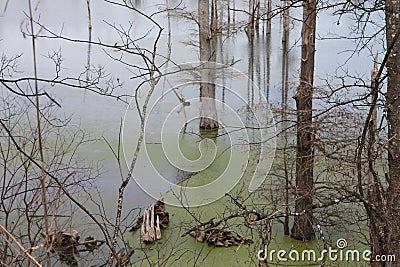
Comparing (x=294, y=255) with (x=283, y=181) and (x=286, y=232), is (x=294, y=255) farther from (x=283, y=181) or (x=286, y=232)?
(x=283, y=181)

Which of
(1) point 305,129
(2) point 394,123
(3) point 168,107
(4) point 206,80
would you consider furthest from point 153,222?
(3) point 168,107

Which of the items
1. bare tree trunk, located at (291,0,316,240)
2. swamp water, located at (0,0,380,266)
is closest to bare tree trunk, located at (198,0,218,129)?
swamp water, located at (0,0,380,266)

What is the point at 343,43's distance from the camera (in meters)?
13.1

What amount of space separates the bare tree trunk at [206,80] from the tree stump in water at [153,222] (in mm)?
3321

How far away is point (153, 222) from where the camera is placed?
4.36 meters

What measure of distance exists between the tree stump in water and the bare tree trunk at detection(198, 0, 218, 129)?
3321mm

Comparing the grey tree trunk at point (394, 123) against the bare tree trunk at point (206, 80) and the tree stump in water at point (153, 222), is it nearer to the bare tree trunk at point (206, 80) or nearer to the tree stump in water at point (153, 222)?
the tree stump in water at point (153, 222)

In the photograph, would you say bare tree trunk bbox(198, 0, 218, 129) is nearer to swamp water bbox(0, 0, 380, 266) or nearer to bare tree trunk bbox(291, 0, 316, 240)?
swamp water bbox(0, 0, 380, 266)

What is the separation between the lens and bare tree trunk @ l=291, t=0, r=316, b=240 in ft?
13.6

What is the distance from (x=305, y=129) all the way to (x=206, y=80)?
402cm

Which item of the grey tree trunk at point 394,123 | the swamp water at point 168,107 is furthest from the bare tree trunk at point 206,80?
the grey tree trunk at point 394,123

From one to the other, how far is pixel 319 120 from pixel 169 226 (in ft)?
5.58

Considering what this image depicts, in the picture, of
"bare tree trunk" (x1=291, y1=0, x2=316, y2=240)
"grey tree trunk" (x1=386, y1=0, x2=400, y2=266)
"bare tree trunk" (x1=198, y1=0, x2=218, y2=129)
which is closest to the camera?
"grey tree trunk" (x1=386, y1=0, x2=400, y2=266)

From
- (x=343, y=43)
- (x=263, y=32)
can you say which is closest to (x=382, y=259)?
(x=343, y=43)
